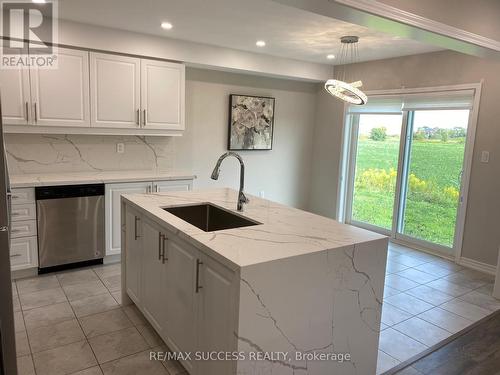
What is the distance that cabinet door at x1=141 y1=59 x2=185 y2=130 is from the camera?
4156mm

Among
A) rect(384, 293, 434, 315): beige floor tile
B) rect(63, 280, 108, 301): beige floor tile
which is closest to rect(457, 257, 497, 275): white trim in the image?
rect(384, 293, 434, 315): beige floor tile

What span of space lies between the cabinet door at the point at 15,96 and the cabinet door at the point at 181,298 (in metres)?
2.30

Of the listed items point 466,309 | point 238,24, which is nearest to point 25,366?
point 238,24

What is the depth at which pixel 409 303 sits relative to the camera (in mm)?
3340

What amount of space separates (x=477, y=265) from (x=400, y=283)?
1119 millimetres

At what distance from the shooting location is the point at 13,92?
346 cm

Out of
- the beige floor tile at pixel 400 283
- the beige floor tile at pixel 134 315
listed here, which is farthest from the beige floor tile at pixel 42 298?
the beige floor tile at pixel 400 283

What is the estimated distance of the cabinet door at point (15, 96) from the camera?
3416mm

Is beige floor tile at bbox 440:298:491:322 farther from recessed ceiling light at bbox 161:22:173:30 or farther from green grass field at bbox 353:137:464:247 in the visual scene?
recessed ceiling light at bbox 161:22:173:30

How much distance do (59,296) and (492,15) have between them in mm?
4163

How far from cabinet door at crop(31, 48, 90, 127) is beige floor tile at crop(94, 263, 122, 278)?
4.87 feet

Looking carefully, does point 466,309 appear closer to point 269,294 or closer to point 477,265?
point 477,265

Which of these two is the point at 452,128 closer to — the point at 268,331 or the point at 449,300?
the point at 449,300

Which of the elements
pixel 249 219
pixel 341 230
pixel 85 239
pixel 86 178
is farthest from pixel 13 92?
pixel 341 230
